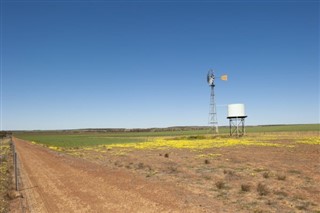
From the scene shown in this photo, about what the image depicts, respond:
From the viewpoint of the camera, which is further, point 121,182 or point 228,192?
point 121,182

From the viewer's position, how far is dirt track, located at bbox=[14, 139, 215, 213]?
13.3 metres

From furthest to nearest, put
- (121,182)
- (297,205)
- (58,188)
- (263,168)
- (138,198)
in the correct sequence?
(263,168) → (121,182) → (58,188) → (138,198) → (297,205)

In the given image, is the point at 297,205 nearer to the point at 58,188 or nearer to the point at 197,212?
the point at 197,212

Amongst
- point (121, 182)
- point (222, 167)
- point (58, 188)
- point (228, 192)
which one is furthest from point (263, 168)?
point (58, 188)

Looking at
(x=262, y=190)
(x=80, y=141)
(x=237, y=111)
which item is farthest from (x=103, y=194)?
(x=80, y=141)

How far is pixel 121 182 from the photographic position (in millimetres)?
19250

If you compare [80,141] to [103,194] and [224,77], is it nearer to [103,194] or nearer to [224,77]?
[224,77]

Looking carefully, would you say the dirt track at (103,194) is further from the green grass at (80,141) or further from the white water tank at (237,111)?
the white water tank at (237,111)

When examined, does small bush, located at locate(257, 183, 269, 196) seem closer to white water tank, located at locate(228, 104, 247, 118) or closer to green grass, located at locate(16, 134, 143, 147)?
green grass, located at locate(16, 134, 143, 147)

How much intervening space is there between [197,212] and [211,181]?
7173 mm

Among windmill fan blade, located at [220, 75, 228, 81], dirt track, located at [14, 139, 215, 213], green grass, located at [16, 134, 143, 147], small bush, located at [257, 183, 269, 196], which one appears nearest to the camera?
dirt track, located at [14, 139, 215, 213]

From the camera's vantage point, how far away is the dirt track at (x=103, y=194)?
13.3 m

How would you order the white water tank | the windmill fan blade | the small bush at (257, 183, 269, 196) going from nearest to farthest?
the small bush at (257, 183, 269, 196), the white water tank, the windmill fan blade

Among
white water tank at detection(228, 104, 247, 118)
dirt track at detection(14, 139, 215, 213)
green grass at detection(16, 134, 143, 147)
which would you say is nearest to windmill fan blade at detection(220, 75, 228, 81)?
white water tank at detection(228, 104, 247, 118)
